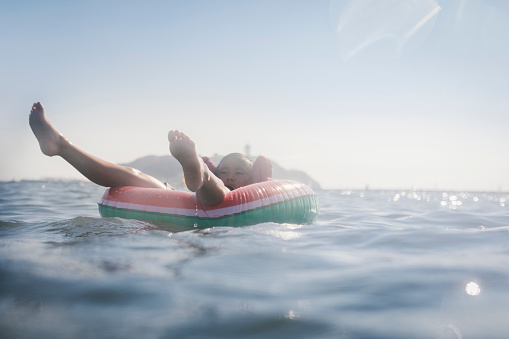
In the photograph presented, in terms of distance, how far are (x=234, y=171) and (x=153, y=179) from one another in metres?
1.12

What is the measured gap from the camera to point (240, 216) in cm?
399

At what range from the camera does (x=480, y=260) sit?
2.76 meters

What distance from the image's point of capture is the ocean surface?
1.49 meters

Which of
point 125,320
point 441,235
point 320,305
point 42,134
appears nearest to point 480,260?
point 441,235

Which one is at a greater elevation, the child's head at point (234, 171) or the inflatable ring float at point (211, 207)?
the child's head at point (234, 171)

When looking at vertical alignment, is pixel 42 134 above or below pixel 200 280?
above

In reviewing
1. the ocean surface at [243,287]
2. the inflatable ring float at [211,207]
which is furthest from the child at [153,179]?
the ocean surface at [243,287]

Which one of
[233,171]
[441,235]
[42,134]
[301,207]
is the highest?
[42,134]

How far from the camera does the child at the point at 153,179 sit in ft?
9.67

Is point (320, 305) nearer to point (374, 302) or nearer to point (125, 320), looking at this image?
point (374, 302)

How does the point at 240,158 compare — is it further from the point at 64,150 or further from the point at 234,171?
the point at 64,150

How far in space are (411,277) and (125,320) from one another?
5.57 ft

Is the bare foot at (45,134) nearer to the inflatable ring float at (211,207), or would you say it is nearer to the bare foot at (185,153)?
the inflatable ring float at (211,207)

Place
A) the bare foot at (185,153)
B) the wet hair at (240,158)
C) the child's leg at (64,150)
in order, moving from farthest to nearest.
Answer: the wet hair at (240,158) < the child's leg at (64,150) < the bare foot at (185,153)
